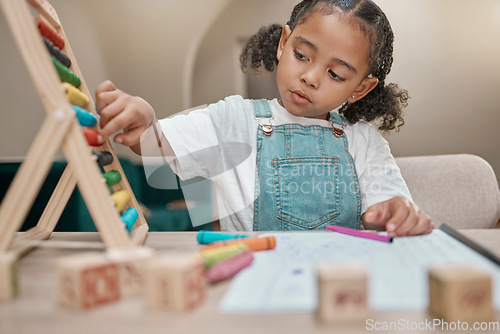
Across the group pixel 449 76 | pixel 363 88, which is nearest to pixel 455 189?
pixel 363 88

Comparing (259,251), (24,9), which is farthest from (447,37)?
(24,9)

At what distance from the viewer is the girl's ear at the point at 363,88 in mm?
1085

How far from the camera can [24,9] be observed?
43cm

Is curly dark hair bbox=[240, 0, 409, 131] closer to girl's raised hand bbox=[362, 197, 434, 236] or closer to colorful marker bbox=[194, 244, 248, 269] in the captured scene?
girl's raised hand bbox=[362, 197, 434, 236]

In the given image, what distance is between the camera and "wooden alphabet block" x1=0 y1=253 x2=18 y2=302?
15.0 inches

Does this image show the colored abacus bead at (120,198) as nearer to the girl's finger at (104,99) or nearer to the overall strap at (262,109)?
the girl's finger at (104,99)

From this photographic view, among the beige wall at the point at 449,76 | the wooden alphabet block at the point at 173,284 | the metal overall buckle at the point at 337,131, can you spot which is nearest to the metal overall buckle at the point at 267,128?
the metal overall buckle at the point at 337,131

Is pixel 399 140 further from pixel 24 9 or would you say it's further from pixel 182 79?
pixel 24 9

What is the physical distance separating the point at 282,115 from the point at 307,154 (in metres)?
0.13

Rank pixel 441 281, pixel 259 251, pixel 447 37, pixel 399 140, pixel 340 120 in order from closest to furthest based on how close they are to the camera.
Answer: pixel 441 281
pixel 259 251
pixel 340 120
pixel 447 37
pixel 399 140

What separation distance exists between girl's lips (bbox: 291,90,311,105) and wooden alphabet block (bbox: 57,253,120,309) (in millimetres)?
681

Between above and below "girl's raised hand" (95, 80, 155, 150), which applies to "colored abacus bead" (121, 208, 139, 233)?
below

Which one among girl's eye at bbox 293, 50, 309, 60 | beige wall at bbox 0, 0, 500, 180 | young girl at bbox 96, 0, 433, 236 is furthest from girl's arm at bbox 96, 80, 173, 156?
beige wall at bbox 0, 0, 500, 180

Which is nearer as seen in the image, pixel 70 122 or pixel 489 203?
pixel 70 122
